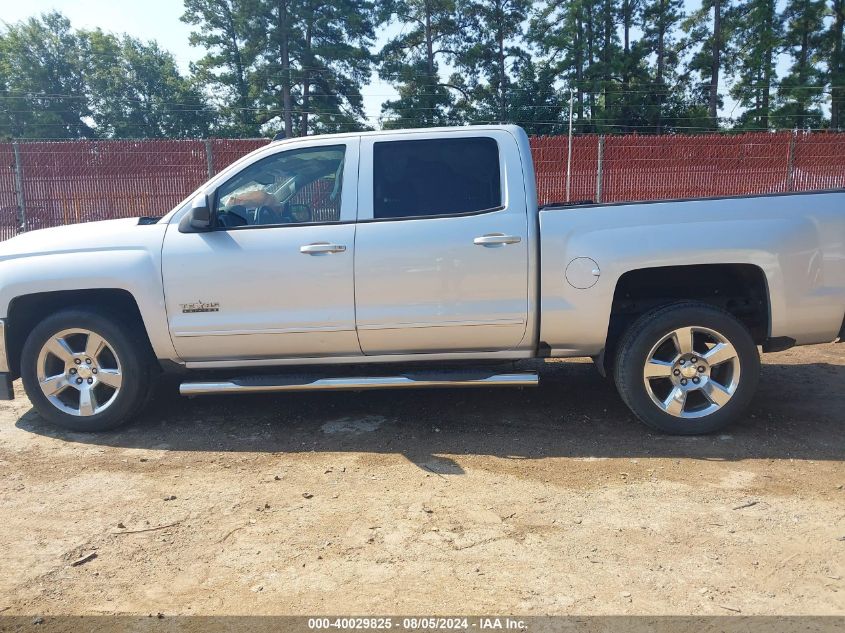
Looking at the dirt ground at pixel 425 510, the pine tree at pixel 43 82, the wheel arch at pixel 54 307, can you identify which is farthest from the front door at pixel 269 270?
the pine tree at pixel 43 82

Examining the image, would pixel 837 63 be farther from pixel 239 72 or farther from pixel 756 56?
pixel 239 72

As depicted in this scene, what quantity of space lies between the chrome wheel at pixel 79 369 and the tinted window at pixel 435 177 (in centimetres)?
210

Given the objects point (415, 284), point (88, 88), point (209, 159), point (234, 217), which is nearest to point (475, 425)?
point (415, 284)

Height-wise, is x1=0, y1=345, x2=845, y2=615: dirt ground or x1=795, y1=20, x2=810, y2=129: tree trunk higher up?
x1=795, y1=20, x2=810, y2=129: tree trunk

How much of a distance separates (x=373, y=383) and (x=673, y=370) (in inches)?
76.8

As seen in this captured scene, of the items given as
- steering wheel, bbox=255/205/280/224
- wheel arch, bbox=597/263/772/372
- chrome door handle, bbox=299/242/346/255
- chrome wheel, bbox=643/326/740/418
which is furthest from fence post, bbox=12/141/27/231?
chrome wheel, bbox=643/326/740/418

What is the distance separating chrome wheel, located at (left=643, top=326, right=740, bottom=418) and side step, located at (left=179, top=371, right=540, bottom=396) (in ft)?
2.63

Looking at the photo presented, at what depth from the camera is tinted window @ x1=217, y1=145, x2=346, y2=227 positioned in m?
4.52

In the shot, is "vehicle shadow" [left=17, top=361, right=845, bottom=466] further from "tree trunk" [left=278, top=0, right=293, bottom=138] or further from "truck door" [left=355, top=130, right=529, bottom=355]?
"tree trunk" [left=278, top=0, right=293, bottom=138]

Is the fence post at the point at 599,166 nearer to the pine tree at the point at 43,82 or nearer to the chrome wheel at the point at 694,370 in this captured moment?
the chrome wheel at the point at 694,370

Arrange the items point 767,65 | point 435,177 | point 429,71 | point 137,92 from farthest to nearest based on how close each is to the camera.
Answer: point 137,92
point 429,71
point 767,65
point 435,177

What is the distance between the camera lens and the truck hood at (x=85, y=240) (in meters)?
4.51

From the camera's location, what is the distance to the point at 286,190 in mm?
4590

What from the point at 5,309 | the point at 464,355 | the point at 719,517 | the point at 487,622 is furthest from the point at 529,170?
the point at 5,309
